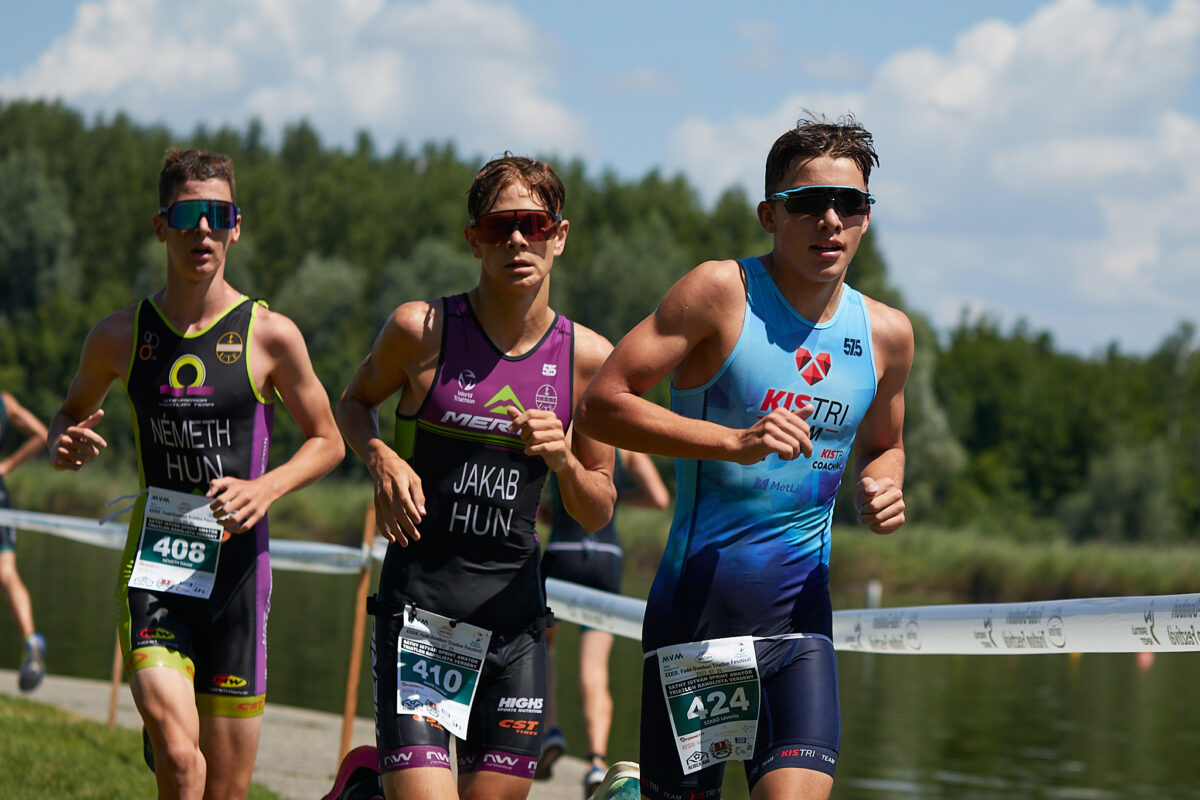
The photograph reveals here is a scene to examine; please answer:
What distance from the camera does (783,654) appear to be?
4.23 metres

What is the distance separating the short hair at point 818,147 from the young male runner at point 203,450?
216 cm

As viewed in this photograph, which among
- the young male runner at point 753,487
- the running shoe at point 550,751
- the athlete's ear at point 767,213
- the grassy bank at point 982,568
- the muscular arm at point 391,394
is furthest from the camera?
the grassy bank at point 982,568

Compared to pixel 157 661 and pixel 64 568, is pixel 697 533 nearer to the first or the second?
pixel 157 661

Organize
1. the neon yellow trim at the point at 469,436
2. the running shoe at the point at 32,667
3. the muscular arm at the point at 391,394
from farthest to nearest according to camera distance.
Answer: the running shoe at the point at 32,667 → the neon yellow trim at the point at 469,436 → the muscular arm at the point at 391,394

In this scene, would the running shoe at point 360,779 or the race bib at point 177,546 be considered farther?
the race bib at point 177,546

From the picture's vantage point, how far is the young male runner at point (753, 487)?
4.20 m

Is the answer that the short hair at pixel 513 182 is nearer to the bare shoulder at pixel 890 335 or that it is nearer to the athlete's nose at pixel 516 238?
the athlete's nose at pixel 516 238

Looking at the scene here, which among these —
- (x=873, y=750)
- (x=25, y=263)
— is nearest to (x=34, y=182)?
(x=25, y=263)

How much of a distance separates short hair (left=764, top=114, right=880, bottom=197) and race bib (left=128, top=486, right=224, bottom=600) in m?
2.49

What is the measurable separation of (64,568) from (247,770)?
2594 centimetres

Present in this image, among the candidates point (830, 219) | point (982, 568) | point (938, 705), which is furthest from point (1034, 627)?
point (982, 568)

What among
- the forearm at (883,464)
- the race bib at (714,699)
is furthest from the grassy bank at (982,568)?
the race bib at (714,699)

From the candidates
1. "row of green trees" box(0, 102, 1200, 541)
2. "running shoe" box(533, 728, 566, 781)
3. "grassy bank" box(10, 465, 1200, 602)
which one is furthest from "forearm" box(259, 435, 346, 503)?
"row of green trees" box(0, 102, 1200, 541)

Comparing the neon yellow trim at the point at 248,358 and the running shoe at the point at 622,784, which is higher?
the neon yellow trim at the point at 248,358
